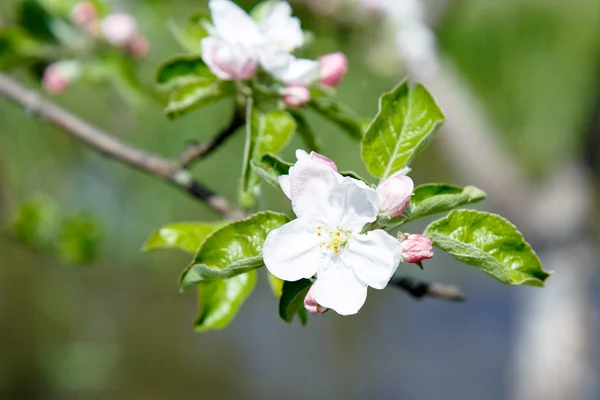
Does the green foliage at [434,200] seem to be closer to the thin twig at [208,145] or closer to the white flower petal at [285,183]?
the white flower petal at [285,183]

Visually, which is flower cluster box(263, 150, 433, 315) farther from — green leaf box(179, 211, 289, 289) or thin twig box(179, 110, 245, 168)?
thin twig box(179, 110, 245, 168)

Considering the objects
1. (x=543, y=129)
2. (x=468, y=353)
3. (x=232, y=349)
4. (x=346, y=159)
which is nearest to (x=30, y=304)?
(x=232, y=349)

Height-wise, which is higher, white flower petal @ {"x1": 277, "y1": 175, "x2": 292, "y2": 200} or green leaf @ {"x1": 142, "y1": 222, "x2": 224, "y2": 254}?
white flower petal @ {"x1": 277, "y1": 175, "x2": 292, "y2": 200}

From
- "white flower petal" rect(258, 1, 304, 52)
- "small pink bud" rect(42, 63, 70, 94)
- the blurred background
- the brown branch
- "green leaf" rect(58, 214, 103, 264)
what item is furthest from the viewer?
the blurred background

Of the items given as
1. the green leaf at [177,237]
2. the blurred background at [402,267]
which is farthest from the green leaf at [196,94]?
the blurred background at [402,267]

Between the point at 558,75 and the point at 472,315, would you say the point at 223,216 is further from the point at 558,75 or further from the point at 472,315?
the point at 558,75

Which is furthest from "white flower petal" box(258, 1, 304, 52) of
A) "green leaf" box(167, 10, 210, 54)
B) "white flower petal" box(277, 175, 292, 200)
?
"white flower petal" box(277, 175, 292, 200)

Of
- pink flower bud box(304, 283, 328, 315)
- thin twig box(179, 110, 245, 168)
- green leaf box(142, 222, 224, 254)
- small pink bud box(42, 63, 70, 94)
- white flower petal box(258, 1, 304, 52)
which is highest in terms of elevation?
white flower petal box(258, 1, 304, 52)
